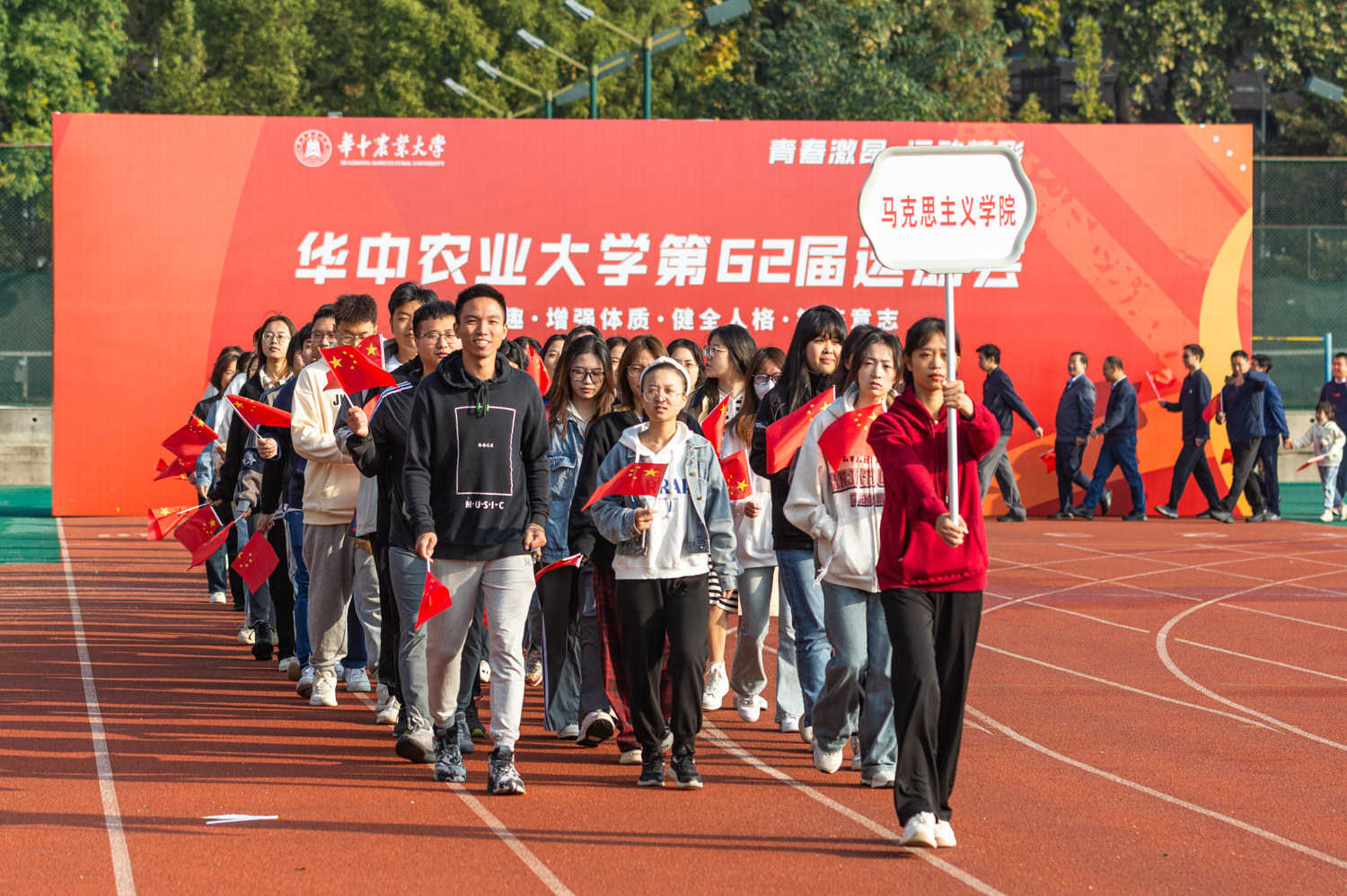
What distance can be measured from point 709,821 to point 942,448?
159 cm

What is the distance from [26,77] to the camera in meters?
30.4

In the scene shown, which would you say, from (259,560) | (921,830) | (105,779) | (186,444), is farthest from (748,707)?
(186,444)

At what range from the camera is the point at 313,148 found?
60.8 ft

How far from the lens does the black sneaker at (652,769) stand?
6285mm

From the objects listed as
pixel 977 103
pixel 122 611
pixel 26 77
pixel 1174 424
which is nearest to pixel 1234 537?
pixel 1174 424

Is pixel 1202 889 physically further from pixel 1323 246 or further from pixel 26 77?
pixel 26 77

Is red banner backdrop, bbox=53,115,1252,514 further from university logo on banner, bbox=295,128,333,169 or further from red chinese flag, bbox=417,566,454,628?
red chinese flag, bbox=417,566,454,628

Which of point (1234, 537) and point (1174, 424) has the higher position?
point (1174, 424)

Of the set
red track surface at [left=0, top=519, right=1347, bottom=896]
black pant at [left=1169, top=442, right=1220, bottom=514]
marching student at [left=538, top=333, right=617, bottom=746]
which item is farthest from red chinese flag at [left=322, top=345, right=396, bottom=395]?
black pant at [left=1169, top=442, right=1220, bottom=514]

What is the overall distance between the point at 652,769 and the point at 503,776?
24.1 inches

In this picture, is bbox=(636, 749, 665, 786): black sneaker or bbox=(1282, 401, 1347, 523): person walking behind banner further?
bbox=(1282, 401, 1347, 523): person walking behind banner

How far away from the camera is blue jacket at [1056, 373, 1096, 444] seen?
61.0 feet

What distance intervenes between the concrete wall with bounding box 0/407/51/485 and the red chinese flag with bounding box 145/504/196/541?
45.9ft

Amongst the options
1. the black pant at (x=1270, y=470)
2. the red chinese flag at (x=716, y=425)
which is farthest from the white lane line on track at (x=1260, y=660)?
the black pant at (x=1270, y=470)
